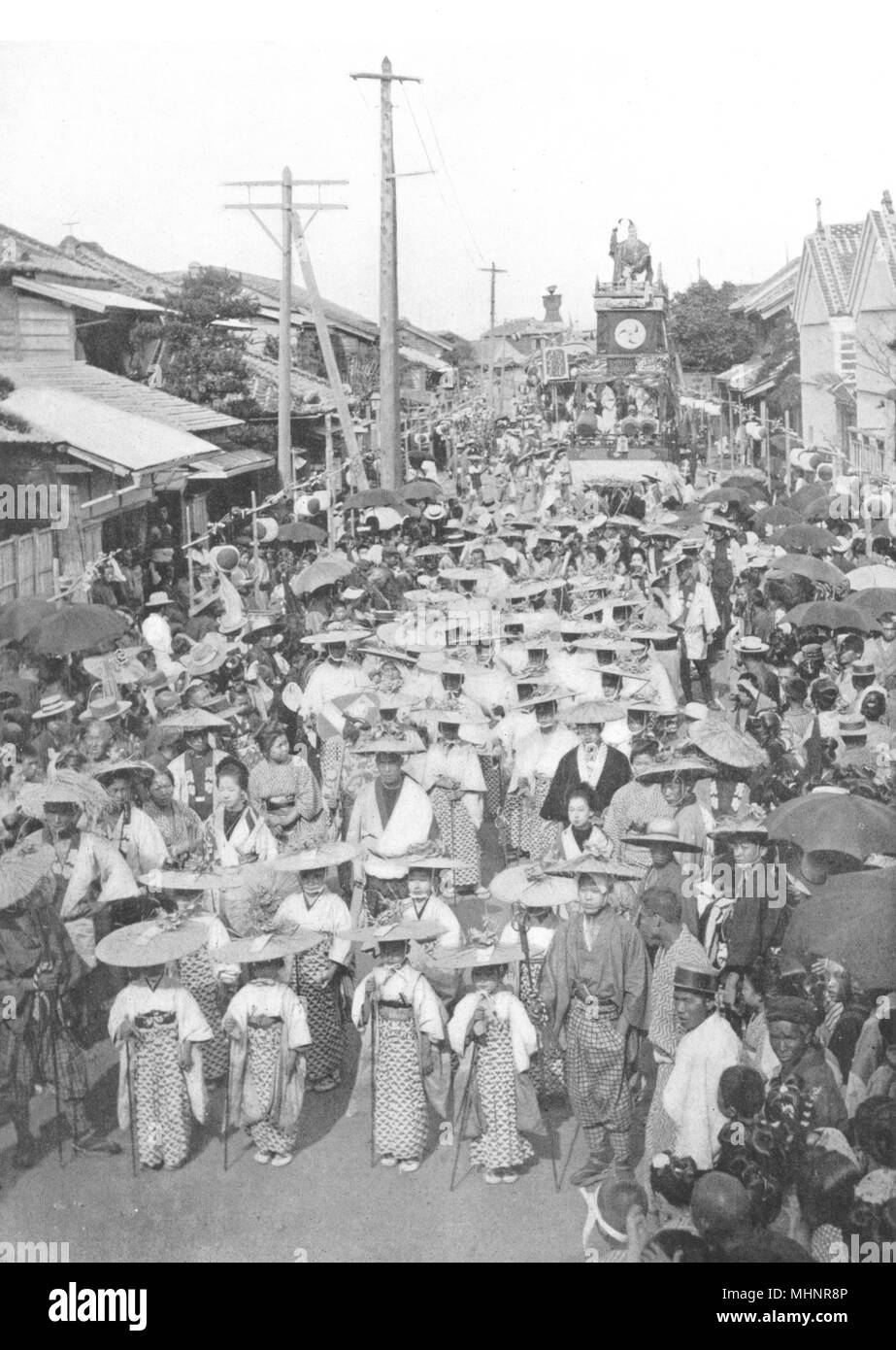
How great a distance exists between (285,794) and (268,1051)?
2.63 metres

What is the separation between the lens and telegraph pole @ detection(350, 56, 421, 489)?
20.5 metres

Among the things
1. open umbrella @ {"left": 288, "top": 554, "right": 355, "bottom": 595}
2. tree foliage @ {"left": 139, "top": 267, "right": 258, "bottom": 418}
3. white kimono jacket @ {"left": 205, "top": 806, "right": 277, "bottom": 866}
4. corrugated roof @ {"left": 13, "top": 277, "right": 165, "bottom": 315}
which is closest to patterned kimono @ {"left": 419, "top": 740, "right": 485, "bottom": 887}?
white kimono jacket @ {"left": 205, "top": 806, "right": 277, "bottom": 866}

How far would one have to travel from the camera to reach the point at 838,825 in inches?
300

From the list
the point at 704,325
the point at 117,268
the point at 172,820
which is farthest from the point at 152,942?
the point at 704,325

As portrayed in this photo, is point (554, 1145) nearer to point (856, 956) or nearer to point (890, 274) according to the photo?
point (856, 956)

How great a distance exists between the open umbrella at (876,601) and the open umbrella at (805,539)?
13.0 ft

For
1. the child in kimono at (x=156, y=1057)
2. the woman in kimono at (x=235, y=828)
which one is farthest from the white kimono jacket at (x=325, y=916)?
the child in kimono at (x=156, y=1057)

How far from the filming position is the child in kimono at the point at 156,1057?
23.7ft

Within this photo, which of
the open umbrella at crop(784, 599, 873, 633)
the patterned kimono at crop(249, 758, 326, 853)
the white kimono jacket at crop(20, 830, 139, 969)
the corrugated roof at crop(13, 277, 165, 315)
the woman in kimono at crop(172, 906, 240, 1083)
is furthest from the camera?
the corrugated roof at crop(13, 277, 165, 315)

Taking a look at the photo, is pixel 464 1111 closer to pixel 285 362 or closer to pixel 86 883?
pixel 86 883

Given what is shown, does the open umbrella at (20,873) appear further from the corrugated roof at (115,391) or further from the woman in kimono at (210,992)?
the corrugated roof at (115,391)

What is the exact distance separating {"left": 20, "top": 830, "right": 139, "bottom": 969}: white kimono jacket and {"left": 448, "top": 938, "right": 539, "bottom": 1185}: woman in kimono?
2.46 m

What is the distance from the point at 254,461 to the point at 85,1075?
13180 millimetres

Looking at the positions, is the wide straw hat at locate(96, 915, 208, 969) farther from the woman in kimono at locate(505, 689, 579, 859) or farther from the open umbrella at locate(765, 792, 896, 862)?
the woman in kimono at locate(505, 689, 579, 859)
